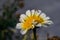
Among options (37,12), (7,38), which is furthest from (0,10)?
(37,12)

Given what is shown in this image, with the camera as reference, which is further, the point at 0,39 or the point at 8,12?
the point at 8,12

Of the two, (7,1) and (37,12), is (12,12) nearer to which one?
(7,1)

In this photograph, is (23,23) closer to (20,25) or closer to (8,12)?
(20,25)

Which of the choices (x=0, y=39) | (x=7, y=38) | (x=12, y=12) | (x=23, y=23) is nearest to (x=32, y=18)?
(x=23, y=23)

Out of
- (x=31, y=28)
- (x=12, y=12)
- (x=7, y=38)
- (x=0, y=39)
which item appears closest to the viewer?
(x=31, y=28)

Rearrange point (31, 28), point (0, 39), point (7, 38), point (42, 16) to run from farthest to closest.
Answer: point (7, 38) → point (0, 39) → point (42, 16) → point (31, 28)

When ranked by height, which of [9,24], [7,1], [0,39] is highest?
[7,1]

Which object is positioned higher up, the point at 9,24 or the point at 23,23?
the point at 9,24

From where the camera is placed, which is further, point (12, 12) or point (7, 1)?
point (7, 1)

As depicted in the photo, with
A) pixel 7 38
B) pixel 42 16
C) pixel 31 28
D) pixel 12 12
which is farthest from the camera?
pixel 7 38
